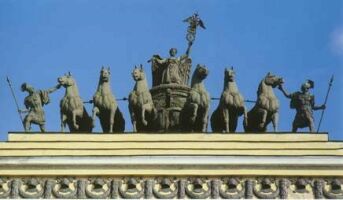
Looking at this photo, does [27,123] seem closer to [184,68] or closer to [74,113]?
[74,113]

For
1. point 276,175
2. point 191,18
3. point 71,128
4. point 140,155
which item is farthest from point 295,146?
point 191,18

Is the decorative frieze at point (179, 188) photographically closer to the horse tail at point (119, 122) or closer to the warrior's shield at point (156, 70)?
the horse tail at point (119, 122)

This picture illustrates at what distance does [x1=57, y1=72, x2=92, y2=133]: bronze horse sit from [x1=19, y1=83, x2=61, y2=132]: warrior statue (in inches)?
15.8

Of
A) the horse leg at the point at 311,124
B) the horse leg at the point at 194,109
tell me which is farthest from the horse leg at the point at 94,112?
the horse leg at the point at 311,124

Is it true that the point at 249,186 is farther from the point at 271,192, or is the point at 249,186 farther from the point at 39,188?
the point at 39,188

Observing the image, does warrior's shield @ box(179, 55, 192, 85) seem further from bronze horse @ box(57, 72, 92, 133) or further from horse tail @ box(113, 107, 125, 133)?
bronze horse @ box(57, 72, 92, 133)

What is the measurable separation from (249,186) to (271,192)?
369 mm

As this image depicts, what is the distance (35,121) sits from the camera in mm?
23719

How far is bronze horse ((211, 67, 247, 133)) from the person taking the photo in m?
23.5

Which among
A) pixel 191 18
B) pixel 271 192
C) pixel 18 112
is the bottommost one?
pixel 271 192

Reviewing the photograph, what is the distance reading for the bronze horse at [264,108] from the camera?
23453mm

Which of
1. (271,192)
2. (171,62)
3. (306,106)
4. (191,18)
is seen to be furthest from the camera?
(191,18)

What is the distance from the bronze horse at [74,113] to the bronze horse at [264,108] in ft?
9.28

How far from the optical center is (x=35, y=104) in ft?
78.5
